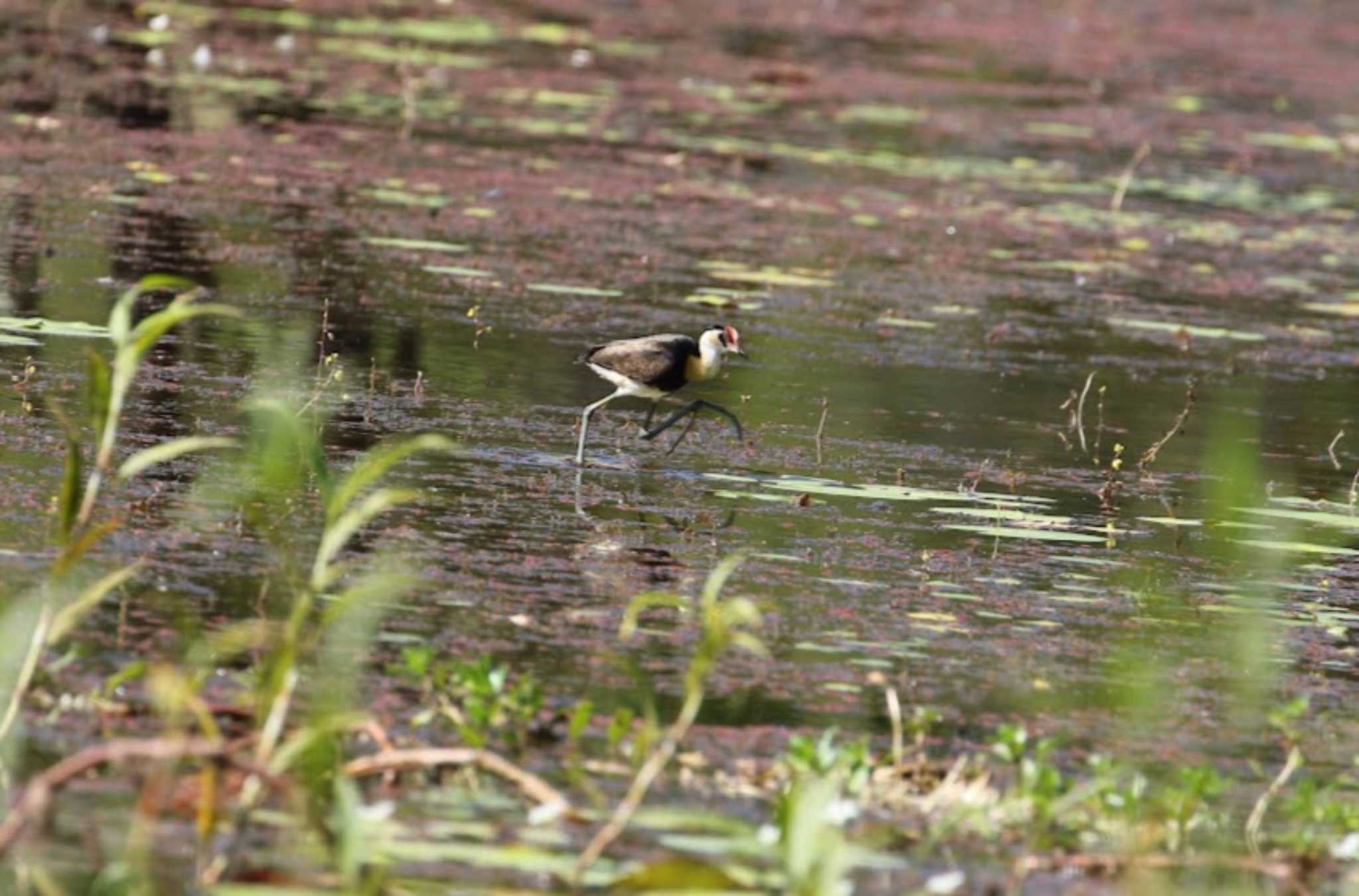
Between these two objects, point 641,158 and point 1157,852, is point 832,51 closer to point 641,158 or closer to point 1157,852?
point 641,158

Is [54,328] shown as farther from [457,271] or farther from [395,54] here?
[395,54]

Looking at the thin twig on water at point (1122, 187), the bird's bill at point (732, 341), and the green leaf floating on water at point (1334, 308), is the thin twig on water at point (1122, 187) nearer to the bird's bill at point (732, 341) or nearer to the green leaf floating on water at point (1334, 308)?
the green leaf floating on water at point (1334, 308)

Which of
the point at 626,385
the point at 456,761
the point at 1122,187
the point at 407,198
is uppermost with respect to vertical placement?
the point at 456,761

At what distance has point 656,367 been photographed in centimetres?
1091

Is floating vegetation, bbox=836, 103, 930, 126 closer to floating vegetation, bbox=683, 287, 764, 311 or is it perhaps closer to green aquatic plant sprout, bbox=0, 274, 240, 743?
floating vegetation, bbox=683, 287, 764, 311

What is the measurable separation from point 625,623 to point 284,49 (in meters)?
19.0

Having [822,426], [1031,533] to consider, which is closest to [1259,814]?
[1031,533]

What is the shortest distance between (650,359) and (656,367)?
4 centimetres

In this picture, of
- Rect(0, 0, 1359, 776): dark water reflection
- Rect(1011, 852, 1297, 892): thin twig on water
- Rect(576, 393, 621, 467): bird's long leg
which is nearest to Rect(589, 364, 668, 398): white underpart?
Rect(576, 393, 621, 467): bird's long leg

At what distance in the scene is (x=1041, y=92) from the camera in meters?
27.8

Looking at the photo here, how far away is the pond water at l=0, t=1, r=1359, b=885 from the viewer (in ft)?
26.1

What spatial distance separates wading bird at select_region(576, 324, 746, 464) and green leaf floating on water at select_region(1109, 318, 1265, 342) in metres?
5.11

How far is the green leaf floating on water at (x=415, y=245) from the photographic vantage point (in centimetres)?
1541

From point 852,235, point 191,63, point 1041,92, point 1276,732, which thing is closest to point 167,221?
point 852,235
